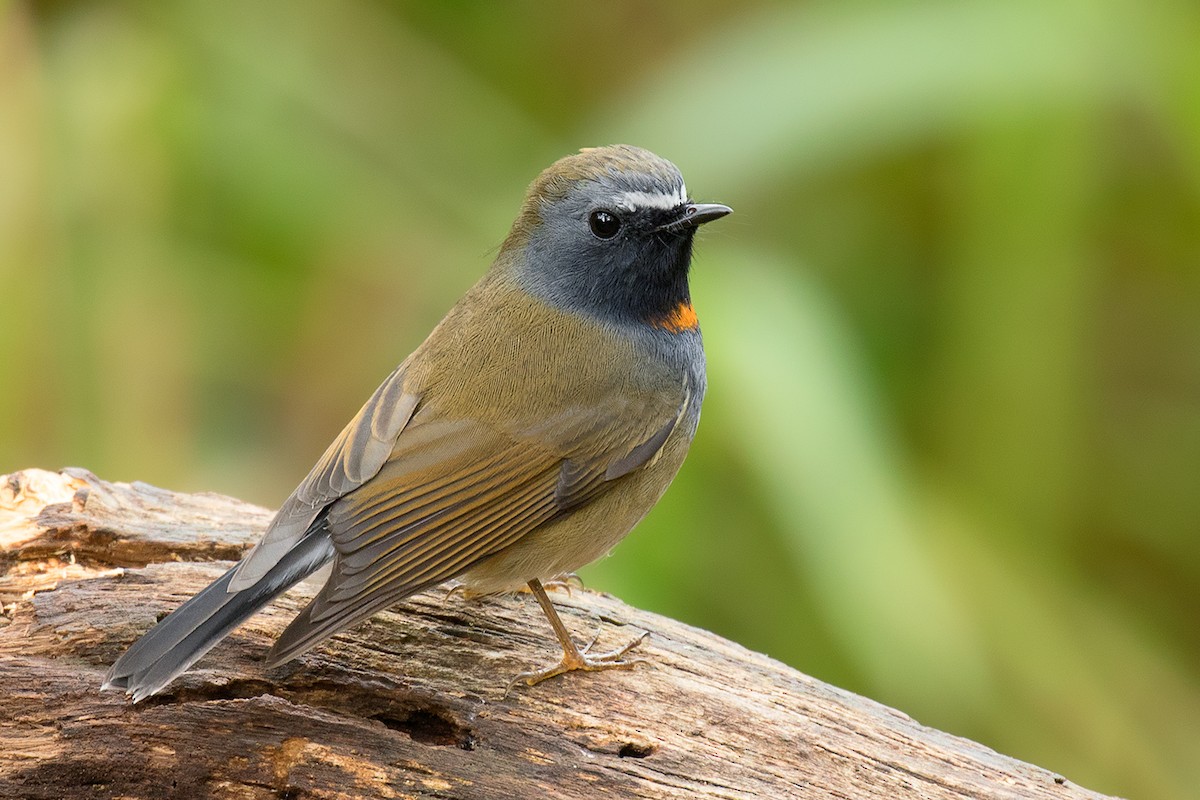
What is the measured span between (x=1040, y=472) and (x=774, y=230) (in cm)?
149

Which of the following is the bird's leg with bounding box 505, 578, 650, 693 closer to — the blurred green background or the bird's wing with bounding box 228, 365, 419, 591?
the bird's wing with bounding box 228, 365, 419, 591

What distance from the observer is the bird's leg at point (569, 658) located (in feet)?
11.5

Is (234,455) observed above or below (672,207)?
below

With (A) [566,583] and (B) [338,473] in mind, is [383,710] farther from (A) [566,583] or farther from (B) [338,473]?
(A) [566,583]

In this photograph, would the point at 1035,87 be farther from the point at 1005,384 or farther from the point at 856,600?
the point at 856,600

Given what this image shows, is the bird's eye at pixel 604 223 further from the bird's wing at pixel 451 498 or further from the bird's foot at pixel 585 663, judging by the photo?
the bird's foot at pixel 585 663

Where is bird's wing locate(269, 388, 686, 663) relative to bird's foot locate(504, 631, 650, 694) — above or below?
above

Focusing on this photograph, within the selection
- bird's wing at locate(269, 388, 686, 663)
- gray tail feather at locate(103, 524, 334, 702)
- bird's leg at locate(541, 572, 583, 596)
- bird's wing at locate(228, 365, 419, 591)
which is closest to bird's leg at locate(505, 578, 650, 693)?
bird's wing at locate(269, 388, 686, 663)

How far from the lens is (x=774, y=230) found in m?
5.68

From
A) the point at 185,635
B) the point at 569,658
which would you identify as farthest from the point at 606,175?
the point at 185,635

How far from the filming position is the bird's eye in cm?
393

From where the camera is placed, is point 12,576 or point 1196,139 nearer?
point 12,576

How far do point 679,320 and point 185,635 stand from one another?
5.68 ft

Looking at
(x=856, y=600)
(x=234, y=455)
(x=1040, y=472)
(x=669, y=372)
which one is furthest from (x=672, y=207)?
(x=234, y=455)
